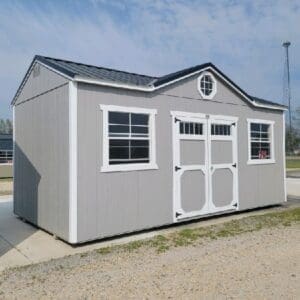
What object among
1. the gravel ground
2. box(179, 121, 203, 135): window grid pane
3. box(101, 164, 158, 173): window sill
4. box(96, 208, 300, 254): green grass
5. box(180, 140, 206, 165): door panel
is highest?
box(179, 121, 203, 135): window grid pane

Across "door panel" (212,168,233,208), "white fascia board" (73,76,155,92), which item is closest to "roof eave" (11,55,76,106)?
"white fascia board" (73,76,155,92)

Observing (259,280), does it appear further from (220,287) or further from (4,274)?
(4,274)

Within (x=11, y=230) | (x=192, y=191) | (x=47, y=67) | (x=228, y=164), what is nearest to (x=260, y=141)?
(x=228, y=164)

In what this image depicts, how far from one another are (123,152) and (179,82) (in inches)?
78.8

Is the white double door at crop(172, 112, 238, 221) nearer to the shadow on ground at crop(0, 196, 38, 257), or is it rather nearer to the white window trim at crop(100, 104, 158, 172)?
the white window trim at crop(100, 104, 158, 172)

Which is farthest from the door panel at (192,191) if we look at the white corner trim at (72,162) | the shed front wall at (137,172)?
the white corner trim at (72,162)

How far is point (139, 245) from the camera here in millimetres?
5742

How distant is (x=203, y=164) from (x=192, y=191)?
2.12 ft

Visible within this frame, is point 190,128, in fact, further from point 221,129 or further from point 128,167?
point 128,167

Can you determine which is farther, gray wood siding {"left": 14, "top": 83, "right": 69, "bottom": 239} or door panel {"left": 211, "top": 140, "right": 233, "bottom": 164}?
door panel {"left": 211, "top": 140, "right": 233, "bottom": 164}

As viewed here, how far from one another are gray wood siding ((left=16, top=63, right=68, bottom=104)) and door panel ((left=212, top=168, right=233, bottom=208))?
3.81 metres

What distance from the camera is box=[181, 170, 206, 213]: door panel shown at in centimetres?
736

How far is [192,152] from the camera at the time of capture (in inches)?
297

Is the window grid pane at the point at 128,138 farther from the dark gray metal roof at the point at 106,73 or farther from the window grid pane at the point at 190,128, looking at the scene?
the window grid pane at the point at 190,128
